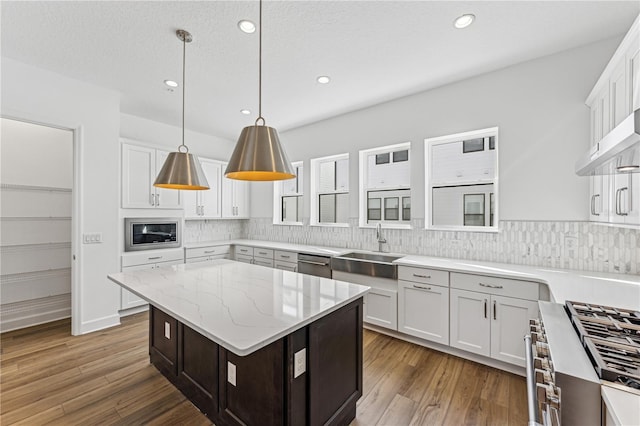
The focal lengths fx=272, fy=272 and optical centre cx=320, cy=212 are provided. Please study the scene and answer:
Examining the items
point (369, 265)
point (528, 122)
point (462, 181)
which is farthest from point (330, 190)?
point (528, 122)

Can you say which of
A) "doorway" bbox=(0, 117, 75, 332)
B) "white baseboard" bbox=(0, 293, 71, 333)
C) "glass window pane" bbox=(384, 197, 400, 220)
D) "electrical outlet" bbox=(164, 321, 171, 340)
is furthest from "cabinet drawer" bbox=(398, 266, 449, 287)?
"white baseboard" bbox=(0, 293, 71, 333)

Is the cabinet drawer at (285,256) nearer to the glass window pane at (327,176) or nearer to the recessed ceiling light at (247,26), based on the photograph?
the glass window pane at (327,176)

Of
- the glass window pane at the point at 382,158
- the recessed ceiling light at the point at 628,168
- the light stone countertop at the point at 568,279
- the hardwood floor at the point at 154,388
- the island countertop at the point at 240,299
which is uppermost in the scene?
the glass window pane at the point at 382,158

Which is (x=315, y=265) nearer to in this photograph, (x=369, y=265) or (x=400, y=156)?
(x=369, y=265)

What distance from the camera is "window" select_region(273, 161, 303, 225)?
5.05m

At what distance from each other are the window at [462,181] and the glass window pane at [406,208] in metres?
0.34

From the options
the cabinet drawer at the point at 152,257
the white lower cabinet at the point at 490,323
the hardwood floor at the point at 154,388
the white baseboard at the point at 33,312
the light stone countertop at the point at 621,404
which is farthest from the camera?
the cabinet drawer at the point at 152,257

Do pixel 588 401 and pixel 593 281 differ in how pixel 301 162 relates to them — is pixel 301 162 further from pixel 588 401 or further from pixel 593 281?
pixel 588 401

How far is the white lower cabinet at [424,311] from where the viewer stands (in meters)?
2.70

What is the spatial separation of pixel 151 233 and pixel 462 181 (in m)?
4.30

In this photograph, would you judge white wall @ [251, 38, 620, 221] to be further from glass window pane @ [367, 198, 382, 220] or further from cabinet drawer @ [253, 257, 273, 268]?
cabinet drawer @ [253, 257, 273, 268]

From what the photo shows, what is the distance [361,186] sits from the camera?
403 cm

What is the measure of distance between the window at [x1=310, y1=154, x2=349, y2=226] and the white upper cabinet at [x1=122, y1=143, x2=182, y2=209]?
2.31 metres

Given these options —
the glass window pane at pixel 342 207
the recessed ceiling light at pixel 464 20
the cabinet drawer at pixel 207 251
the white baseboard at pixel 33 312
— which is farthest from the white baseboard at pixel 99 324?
the recessed ceiling light at pixel 464 20
